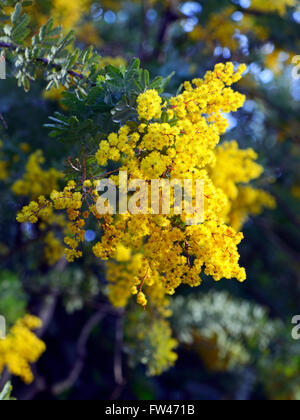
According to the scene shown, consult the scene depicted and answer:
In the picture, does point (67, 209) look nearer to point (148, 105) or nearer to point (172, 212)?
point (172, 212)

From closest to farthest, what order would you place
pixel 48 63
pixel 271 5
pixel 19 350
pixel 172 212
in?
1. pixel 172 212
2. pixel 48 63
3. pixel 19 350
4. pixel 271 5

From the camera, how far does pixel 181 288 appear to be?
500cm

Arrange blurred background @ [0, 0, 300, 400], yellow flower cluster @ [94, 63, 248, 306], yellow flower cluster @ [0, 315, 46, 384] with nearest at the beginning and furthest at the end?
yellow flower cluster @ [94, 63, 248, 306] → yellow flower cluster @ [0, 315, 46, 384] → blurred background @ [0, 0, 300, 400]

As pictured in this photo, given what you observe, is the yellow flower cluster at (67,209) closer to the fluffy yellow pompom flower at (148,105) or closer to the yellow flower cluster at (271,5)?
the fluffy yellow pompom flower at (148,105)

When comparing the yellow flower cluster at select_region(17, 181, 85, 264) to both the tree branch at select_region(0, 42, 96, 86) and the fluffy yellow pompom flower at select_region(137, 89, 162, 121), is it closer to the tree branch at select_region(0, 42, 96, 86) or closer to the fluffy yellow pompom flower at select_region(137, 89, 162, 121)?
the fluffy yellow pompom flower at select_region(137, 89, 162, 121)

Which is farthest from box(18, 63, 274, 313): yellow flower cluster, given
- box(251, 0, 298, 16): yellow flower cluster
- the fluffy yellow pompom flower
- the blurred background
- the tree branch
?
box(251, 0, 298, 16): yellow flower cluster

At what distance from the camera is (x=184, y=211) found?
5.32 feet

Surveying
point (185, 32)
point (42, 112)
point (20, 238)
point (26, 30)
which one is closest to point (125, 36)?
point (185, 32)

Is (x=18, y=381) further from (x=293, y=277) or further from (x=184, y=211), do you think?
(x=293, y=277)

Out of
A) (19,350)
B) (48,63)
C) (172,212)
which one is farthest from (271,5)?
(19,350)

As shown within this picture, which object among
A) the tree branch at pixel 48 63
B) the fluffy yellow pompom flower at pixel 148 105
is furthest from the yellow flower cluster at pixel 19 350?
the fluffy yellow pompom flower at pixel 148 105

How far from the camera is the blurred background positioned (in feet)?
12.6

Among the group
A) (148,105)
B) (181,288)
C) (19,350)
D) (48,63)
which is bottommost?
(19,350)

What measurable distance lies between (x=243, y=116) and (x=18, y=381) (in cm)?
501
